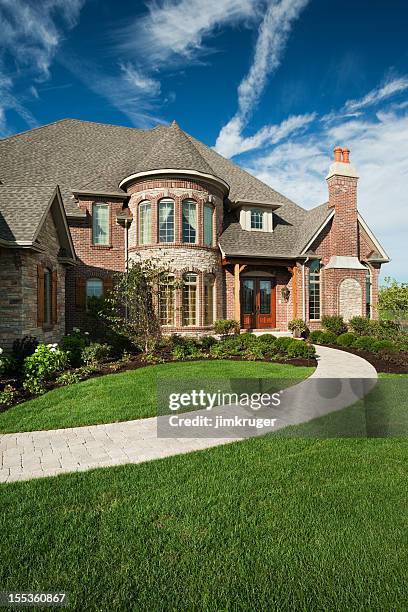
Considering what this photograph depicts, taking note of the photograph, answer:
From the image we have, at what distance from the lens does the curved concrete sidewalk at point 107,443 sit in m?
4.66

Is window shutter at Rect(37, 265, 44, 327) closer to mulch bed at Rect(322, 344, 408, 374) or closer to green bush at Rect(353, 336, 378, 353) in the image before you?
mulch bed at Rect(322, 344, 408, 374)

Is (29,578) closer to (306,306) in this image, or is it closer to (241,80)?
(241,80)

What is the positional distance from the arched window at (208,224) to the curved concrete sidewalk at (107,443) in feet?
32.6

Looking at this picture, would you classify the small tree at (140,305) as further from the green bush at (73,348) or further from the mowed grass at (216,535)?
the mowed grass at (216,535)

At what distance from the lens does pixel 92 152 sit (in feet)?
62.7

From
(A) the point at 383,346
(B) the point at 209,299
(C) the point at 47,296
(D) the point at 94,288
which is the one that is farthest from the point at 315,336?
(C) the point at 47,296

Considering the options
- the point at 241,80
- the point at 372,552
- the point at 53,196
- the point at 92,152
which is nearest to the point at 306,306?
the point at 241,80

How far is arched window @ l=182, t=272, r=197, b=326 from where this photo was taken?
15781 millimetres

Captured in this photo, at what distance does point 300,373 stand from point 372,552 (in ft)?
23.2

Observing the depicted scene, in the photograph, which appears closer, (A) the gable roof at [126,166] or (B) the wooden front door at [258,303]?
(A) the gable roof at [126,166]

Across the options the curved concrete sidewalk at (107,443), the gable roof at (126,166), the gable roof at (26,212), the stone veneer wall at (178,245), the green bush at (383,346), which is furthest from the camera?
the gable roof at (126,166)

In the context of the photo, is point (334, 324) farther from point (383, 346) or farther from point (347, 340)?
point (383, 346)

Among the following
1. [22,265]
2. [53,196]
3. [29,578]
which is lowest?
[29,578]

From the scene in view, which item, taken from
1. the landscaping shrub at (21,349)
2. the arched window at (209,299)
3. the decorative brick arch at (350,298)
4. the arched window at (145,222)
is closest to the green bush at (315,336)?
the decorative brick arch at (350,298)
